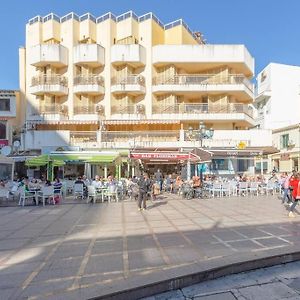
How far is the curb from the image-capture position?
5.20m

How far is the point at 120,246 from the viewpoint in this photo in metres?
7.90

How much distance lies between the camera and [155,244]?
26.3 ft

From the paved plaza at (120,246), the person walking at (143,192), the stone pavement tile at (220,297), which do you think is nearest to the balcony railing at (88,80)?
the person walking at (143,192)

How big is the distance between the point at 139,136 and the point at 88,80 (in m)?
8.53

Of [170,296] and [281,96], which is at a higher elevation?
[281,96]

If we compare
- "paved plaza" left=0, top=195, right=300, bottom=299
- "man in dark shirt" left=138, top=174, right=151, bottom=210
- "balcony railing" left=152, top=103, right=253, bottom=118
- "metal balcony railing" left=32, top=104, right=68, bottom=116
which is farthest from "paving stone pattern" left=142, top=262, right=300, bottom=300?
"metal balcony railing" left=32, top=104, right=68, bottom=116

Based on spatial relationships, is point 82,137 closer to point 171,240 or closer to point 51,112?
point 51,112

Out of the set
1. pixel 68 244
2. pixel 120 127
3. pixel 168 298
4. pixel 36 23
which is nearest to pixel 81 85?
pixel 120 127

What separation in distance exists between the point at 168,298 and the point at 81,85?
33.6 m

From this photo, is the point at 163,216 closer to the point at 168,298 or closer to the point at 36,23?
the point at 168,298

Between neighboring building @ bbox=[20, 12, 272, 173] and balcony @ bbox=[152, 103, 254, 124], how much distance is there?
0.10 m

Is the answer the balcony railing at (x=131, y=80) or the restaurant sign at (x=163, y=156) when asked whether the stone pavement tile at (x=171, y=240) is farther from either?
the balcony railing at (x=131, y=80)

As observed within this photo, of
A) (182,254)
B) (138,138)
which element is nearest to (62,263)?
(182,254)

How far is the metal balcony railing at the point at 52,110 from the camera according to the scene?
3755 centimetres
